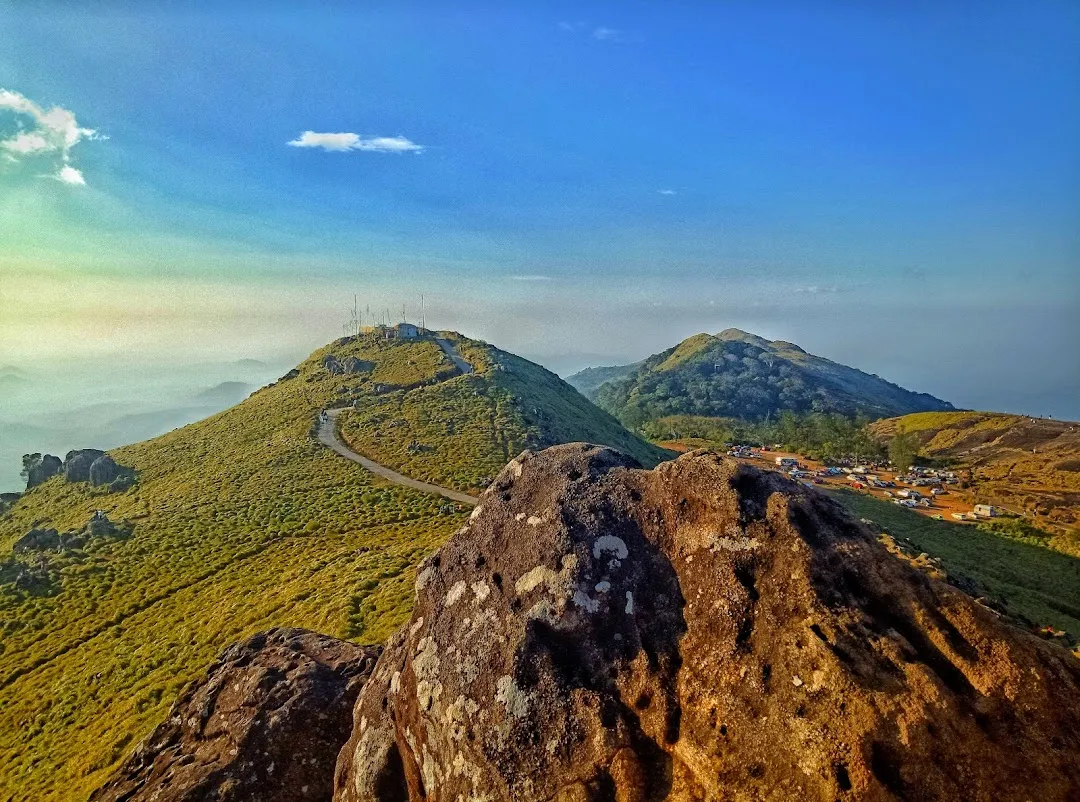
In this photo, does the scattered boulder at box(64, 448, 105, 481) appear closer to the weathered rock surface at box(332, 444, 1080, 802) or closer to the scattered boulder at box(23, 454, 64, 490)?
the scattered boulder at box(23, 454, 64, 490)

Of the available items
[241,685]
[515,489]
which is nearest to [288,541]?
[241,685]

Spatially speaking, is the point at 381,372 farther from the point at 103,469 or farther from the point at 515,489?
the point at 515,489

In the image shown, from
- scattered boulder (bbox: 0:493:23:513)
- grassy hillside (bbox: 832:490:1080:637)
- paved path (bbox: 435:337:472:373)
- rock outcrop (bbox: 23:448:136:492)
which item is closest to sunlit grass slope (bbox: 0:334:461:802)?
rock outcrop (bbox: 23:448:136:492)

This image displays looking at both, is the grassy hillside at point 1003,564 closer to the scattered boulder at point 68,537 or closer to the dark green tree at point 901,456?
the dark green tree at point 901,456

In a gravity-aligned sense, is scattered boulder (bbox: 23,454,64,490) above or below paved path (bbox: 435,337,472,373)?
below

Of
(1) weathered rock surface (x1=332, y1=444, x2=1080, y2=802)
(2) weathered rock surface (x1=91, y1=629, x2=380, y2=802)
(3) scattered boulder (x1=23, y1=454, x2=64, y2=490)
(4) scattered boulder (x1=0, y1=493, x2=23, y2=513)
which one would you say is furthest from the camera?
(3) scattered boulder (x1=23, y1=454, x2=64, y2=490)
